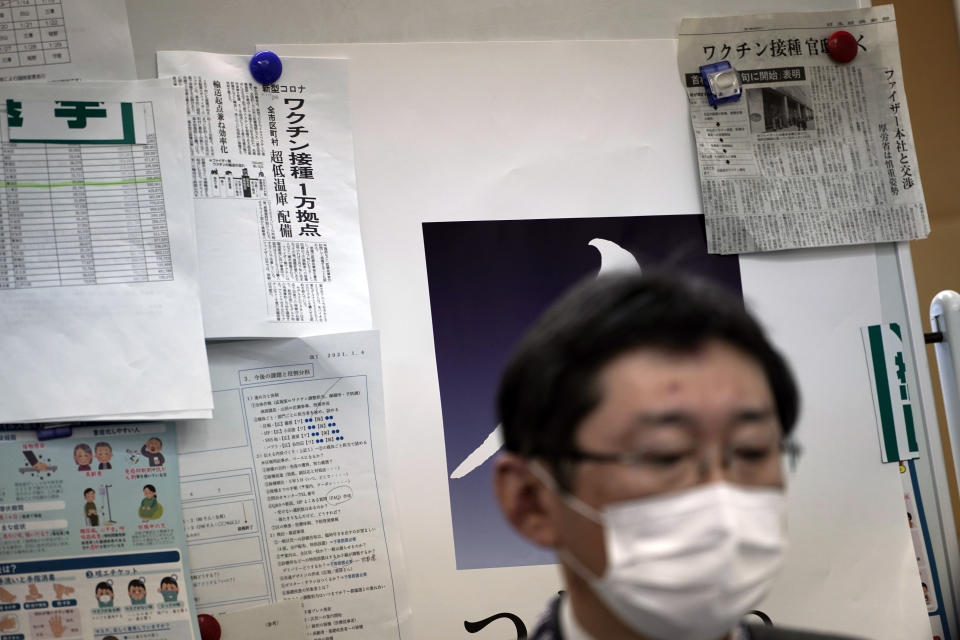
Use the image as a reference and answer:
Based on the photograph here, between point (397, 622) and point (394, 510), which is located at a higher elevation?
point (394, 510)

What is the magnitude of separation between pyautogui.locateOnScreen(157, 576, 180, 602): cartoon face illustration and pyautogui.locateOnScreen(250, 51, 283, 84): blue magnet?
0.81m

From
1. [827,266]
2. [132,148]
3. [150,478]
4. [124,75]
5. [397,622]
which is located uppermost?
[124,75]

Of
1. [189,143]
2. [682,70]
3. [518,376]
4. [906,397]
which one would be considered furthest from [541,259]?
[518,376]

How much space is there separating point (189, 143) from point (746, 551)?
3.69 ft

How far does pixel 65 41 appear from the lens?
1491 mm

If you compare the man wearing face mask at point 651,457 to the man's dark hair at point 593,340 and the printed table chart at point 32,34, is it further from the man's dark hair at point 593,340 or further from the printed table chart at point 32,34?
the printed table chart at point 32,34

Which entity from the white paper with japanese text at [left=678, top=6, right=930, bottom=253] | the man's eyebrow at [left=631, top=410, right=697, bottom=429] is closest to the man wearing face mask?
the man's eyebrow at [left=631, top=410, right=697, bottom=429]

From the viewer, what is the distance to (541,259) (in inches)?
63.5

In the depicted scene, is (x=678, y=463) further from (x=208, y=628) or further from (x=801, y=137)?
(x=801, y=137)

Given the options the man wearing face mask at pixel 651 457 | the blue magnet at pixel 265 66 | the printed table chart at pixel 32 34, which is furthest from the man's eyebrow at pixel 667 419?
the printed table chart at pixel 32 34

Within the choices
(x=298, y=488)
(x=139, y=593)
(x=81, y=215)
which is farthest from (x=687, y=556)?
(x=81, y=215)

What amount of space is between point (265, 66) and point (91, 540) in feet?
2.61

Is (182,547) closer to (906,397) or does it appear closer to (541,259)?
(541,259)

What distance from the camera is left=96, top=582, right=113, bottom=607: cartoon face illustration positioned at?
1406mm
